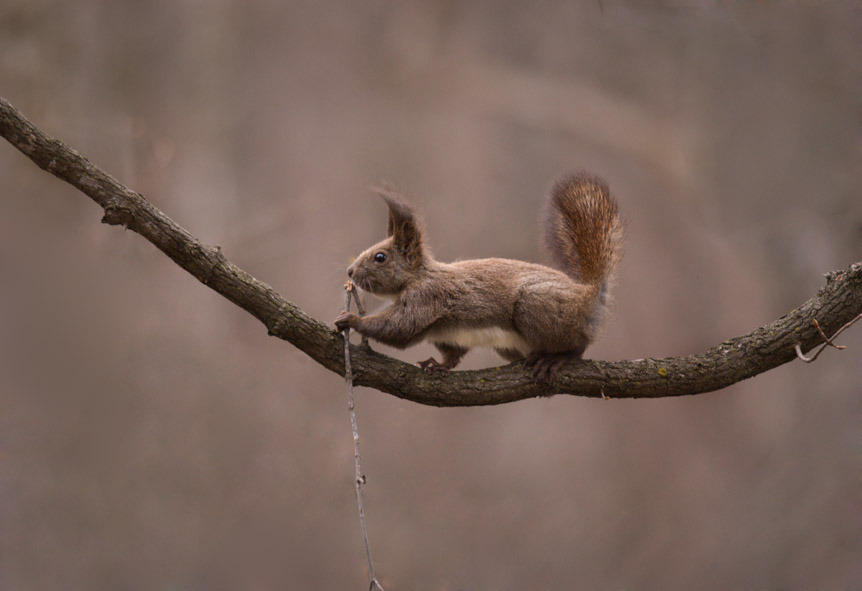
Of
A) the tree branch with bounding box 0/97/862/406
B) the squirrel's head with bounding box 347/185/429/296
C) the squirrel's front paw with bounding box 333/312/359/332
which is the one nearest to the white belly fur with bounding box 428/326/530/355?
the tree branch with bounding box 0/97/862/406

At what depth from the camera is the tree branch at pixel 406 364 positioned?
234 centimetres

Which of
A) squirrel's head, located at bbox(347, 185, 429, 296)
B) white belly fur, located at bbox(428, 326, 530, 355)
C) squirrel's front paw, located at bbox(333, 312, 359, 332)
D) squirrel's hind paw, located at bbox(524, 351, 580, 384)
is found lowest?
squirrel's hind paw, located at bbox(524, 351, 580, 384)

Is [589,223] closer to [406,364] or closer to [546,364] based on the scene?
[546,364]

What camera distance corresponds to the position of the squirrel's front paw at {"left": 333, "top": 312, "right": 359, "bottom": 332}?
244 cm

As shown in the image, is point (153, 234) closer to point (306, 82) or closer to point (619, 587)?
point (306, 82)

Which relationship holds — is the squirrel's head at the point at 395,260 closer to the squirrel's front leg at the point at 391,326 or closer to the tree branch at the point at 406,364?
the squirrel's front leg at the point at 391,326

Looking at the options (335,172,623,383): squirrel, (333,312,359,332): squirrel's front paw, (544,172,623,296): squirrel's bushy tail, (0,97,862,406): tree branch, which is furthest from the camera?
→ (544,172,623,296): squirrel's bushy tail

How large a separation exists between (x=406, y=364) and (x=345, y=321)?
0.29 m

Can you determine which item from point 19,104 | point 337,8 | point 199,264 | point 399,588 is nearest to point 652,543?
point 399,588

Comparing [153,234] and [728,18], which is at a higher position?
[728,18]

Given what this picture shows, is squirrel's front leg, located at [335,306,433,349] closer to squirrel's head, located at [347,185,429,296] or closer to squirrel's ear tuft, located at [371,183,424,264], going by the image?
squirrel's head, located at [347,185,429,296]

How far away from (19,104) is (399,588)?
3759mm

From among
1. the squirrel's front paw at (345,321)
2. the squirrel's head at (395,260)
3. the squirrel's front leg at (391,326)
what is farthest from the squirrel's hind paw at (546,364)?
the squirrel's front paw at (345,321)

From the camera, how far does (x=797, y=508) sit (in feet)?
15.3
